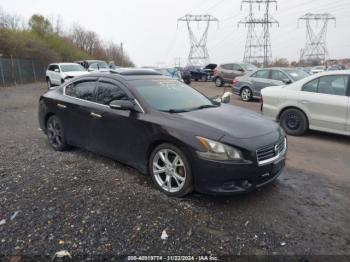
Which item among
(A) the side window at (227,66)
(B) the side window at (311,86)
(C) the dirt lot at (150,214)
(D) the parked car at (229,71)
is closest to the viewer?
(C) the dirt lot at (150,214)

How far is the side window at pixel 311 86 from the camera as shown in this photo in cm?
688

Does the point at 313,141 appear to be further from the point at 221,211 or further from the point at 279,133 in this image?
the point at 221,211

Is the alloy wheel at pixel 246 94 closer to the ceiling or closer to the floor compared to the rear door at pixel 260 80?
closer to the floor

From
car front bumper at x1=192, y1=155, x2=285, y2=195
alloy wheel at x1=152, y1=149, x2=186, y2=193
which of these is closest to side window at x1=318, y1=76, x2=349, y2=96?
car front bumper at x1=192, y1=155, x2=285, y2=195

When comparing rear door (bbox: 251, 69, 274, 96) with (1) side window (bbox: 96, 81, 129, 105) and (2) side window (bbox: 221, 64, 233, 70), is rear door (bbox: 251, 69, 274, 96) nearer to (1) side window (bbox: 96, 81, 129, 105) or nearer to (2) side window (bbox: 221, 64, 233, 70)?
(2) side window (bbox: 221, 64, 233, 70)

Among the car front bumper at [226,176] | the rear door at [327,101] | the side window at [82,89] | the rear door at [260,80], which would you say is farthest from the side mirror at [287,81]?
the car front bumper at [226,176]

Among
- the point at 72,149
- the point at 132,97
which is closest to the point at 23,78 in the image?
the point at 72,149

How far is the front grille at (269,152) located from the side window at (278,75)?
970cm

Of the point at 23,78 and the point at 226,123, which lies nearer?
the point at 226,123

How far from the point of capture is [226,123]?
3770 millimetres

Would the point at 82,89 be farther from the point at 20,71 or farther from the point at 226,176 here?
the point at 20,71

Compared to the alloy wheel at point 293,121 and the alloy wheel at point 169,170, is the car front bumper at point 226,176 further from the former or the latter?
the alloy wheel at point 293,121

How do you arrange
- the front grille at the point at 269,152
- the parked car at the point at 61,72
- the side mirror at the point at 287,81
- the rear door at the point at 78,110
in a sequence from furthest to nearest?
1. the parked car at the point at 61,72
2. the side mirror at the point at 287,81
3. the rear door at the point at 78,110
4. the front grille at the point at 269,152

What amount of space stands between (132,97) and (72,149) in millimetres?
2092
